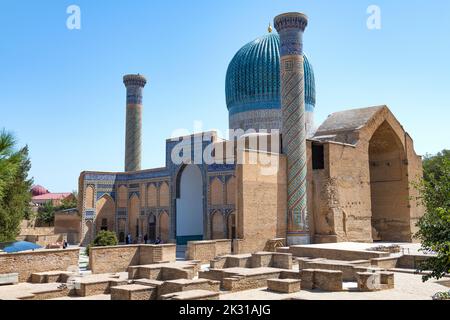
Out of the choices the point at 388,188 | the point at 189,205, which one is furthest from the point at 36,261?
the point at 388,188

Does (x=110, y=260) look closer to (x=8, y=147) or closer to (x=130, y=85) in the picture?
(x=8, y=147)

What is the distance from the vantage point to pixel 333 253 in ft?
50.4

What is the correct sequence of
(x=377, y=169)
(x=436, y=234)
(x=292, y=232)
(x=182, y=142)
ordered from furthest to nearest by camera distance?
(x=377, y=169), (x=182, y=142), (x=292, y=232), (x=436, y=234)

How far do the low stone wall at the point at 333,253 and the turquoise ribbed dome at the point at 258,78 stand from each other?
40.2 ft

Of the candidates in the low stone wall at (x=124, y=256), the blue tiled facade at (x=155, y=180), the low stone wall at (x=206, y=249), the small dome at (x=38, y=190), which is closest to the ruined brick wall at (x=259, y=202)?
the low stone wall at (x=206, y=249)

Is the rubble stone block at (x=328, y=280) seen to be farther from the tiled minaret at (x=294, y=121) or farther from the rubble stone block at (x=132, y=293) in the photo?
the tiled minaret at (x=294, y=121)

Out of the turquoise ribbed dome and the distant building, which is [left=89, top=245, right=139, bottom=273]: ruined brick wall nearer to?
the distant building

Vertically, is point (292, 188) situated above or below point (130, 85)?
below

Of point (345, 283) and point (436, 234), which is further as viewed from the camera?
point (345, 283)

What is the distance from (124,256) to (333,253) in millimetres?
7114

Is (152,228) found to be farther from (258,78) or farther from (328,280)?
(328,280)
